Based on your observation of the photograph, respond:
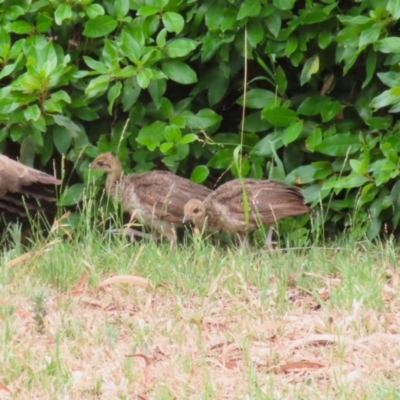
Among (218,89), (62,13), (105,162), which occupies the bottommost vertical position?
(105,162)

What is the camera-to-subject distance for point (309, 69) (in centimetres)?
784

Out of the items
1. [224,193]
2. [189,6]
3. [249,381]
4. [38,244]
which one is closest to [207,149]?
[224,193]

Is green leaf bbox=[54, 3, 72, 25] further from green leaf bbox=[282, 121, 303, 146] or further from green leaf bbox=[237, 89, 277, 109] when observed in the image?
green leaf bbox=[282, 121, 303, 146]

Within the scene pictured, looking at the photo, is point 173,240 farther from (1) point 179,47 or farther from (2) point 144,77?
(1) point 179,47

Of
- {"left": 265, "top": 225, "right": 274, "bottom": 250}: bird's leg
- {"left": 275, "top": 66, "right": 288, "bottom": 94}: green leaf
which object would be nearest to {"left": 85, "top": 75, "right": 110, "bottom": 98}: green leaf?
{"left": 275, "top": 66, "right": 288, "bottom": 94}: green leaf

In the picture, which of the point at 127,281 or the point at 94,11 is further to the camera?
the point at 94,11

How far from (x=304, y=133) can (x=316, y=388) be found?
3.36 meters

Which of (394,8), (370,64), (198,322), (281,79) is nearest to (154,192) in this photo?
(281,79)

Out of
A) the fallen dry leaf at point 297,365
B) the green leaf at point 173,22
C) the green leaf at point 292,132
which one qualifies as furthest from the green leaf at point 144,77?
the fallen dry leaf at point 297,365

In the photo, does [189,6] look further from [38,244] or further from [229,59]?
[38,244]

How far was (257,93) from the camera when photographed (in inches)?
317

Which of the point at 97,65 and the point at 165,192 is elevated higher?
the point at 97,65

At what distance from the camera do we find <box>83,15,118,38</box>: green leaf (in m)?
7.85

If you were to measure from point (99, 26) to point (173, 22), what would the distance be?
628mm
